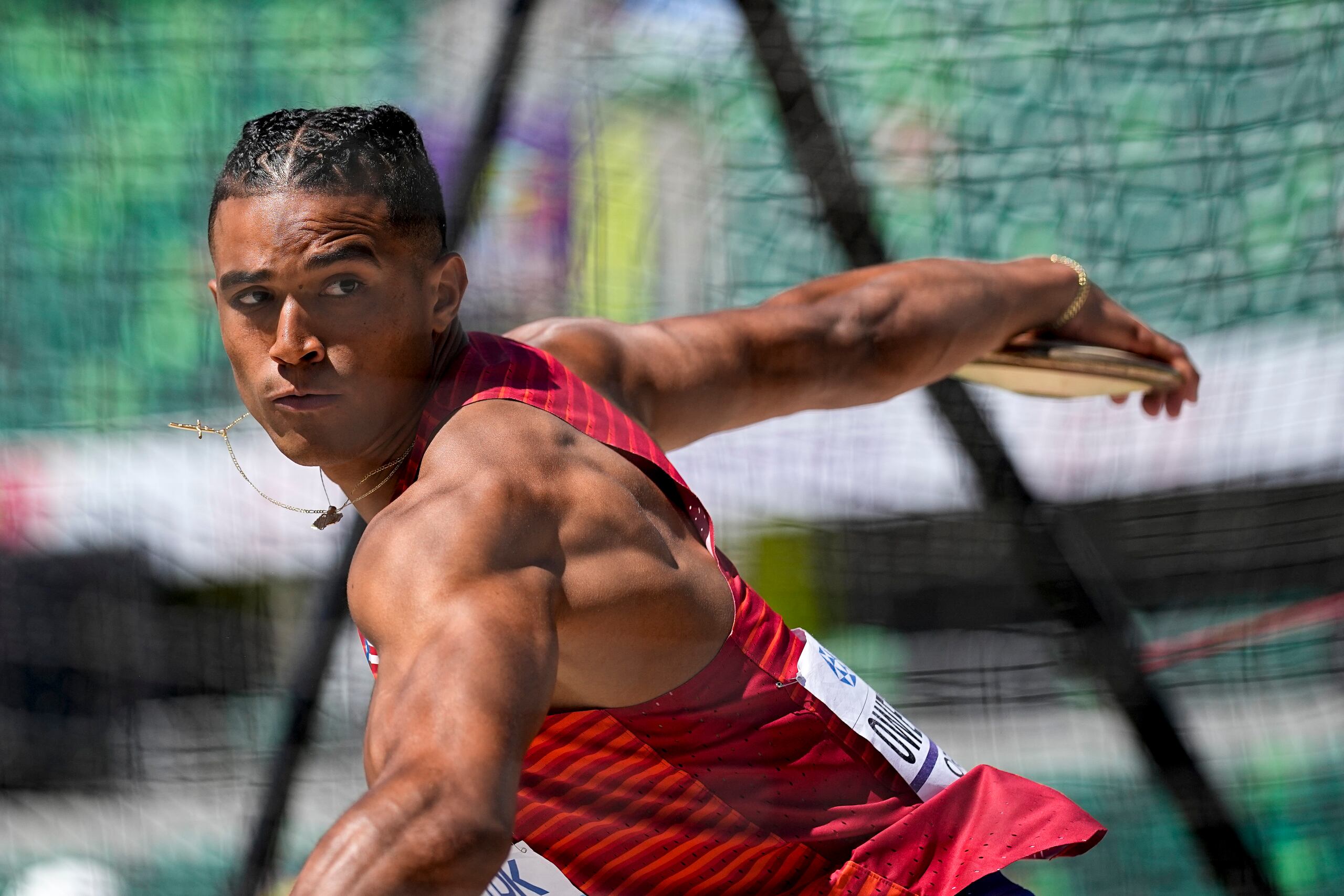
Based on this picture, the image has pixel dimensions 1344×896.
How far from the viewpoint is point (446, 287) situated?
1263 millimetres

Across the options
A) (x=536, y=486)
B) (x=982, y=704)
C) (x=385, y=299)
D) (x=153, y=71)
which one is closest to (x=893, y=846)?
(x=536, y=486)

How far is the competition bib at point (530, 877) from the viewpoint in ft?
4.14

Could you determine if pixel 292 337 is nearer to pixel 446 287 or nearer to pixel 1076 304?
pixel 446 287

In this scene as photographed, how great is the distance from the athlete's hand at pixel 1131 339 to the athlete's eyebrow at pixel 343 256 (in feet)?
3.97

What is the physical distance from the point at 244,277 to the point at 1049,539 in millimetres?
1784

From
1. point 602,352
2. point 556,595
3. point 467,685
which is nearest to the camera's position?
point 467,685

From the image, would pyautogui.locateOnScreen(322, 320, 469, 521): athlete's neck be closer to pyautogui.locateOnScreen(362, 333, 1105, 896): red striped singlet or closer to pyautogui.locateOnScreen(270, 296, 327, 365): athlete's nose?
pyautogui.locateOnScreen(362, 333, 1105, 896): red striped singlet

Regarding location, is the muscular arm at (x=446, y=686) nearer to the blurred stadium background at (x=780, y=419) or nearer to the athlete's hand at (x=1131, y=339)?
the athlete's hand at (x=1131, y=339)

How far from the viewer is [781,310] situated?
72.1 inches

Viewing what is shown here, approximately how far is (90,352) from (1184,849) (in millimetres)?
2216

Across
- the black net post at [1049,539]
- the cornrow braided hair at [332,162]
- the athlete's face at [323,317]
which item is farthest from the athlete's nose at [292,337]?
the black net post at [1049,539]

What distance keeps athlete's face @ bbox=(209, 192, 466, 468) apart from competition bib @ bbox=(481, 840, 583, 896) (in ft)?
1.36

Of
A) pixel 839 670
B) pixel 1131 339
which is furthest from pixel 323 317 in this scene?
pixel 1131 339

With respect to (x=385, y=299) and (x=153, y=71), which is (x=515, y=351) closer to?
(x=385, y=299)
